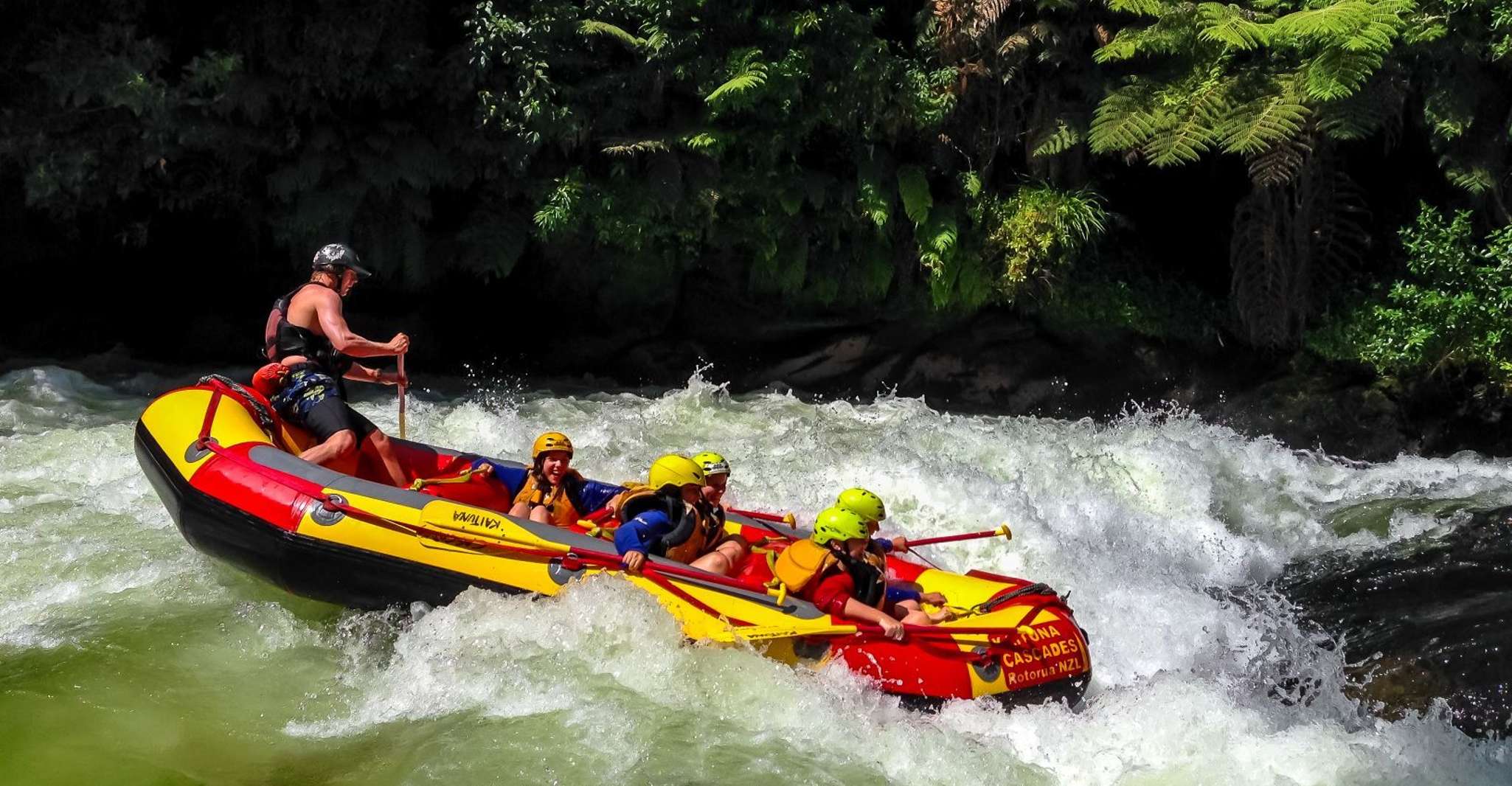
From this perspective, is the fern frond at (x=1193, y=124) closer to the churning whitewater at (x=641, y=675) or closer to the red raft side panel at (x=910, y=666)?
the churning whitewater at (x=641, y=675)

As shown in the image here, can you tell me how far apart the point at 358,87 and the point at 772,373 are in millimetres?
4161

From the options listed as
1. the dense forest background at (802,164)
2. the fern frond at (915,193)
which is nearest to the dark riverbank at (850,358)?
the dense forest background at (802,164)

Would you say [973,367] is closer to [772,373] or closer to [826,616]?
[772,373]

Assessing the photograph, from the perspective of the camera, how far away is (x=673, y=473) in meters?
5.21

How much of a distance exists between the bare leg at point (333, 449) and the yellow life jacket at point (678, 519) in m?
1.49

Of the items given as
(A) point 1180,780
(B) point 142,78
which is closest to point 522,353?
(B) point 142,78

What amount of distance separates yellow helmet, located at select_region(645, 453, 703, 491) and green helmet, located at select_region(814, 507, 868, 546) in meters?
0.65

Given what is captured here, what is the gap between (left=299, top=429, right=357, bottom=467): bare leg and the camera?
568 centimetres

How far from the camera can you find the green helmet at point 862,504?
4871 mm

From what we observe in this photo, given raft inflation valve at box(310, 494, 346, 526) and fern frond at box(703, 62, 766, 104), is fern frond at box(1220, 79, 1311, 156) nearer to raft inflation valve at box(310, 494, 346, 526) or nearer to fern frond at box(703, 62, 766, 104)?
fern frond at box(703, 62, 766, 104)

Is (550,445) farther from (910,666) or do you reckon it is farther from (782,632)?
(910,666)

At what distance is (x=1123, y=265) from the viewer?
412 inches

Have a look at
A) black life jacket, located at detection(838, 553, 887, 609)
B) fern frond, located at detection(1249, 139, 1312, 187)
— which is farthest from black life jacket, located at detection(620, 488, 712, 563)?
fern frond, located at detection(1249, 139, 1312, 187)

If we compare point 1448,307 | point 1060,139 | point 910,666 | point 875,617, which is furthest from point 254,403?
point 1448,307
